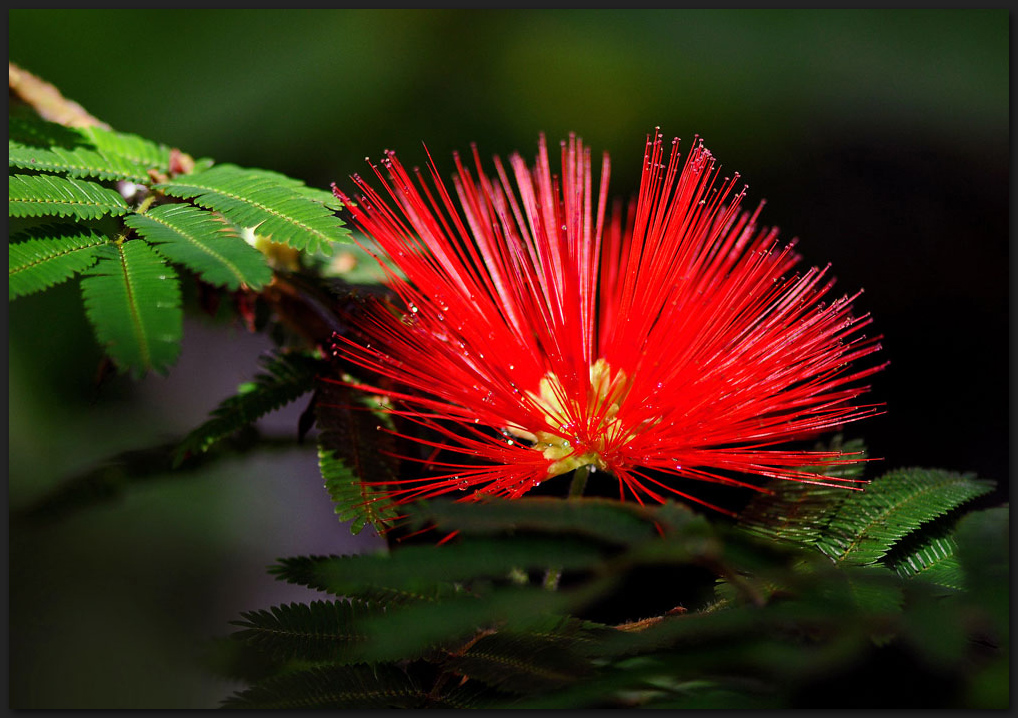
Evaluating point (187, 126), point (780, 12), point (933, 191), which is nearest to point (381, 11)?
point (187, 126)

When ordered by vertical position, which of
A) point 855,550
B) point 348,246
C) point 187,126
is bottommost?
point 855,550

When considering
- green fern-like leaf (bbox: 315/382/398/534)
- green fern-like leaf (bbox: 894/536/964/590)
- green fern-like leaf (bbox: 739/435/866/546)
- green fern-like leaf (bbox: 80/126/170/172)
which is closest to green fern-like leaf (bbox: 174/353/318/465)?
green fern-like leaf (bbox: 315/382/398/534)

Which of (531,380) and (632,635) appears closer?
(632,635)

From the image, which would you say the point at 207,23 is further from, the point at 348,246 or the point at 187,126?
the point at 348,246

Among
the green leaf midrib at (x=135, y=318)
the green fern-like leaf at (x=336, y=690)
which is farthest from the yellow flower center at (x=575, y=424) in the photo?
the green leaf midrib at (x=135, y=318)

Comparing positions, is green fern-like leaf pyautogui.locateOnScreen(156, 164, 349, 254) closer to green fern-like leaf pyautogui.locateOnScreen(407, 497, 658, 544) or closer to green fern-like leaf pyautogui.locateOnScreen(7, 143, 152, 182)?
green fern-like leaf pyautogui.locateOnScreen(7, 143, 152, 182)

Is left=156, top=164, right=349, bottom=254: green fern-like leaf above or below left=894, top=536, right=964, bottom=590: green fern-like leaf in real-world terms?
above

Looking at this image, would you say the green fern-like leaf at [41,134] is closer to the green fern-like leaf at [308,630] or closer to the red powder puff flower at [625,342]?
the red powder puff flower at [625,342]
